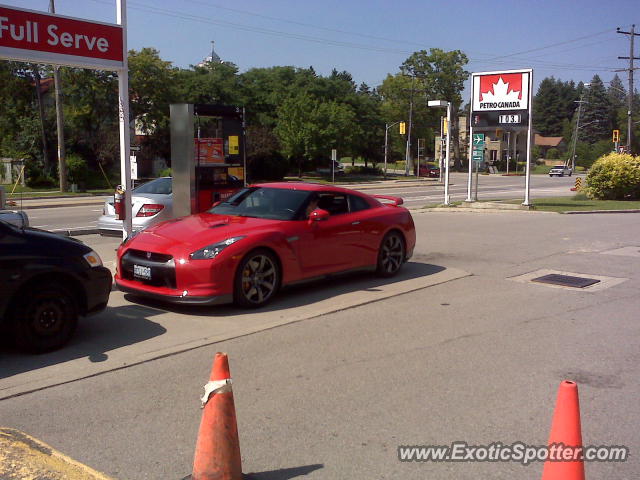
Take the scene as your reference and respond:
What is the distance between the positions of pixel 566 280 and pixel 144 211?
8113mm

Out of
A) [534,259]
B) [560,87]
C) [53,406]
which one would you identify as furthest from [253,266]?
[560,87]

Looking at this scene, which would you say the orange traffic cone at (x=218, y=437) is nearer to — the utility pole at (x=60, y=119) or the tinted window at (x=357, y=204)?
the tinted window at (x=357, y=204)

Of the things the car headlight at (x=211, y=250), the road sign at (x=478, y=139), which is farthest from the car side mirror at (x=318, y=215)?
the road sign at (x=478, y=139)

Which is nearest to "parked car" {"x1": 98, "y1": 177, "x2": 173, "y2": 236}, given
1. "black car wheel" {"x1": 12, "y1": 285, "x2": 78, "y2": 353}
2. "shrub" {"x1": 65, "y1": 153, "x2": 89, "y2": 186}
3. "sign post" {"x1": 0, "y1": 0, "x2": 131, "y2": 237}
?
"sign post" {"x1": 0, "y1": 0, "x2": 131, "y2": 237}

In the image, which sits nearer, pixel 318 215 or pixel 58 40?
pixel 318 215

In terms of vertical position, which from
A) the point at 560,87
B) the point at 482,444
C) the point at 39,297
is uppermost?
the point at 560,87

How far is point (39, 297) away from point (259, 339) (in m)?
2.07

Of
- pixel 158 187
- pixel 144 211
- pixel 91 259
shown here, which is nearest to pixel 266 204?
pixel 91 259

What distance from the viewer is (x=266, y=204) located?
336 inches

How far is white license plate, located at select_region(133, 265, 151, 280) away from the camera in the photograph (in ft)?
24.0

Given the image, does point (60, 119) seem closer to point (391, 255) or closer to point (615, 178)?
point (615, 178)

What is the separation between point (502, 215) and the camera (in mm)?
21484

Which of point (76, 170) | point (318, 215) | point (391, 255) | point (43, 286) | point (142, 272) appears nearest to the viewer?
point (43, 286)

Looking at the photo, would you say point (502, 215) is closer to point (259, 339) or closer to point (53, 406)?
point (259, 339)
